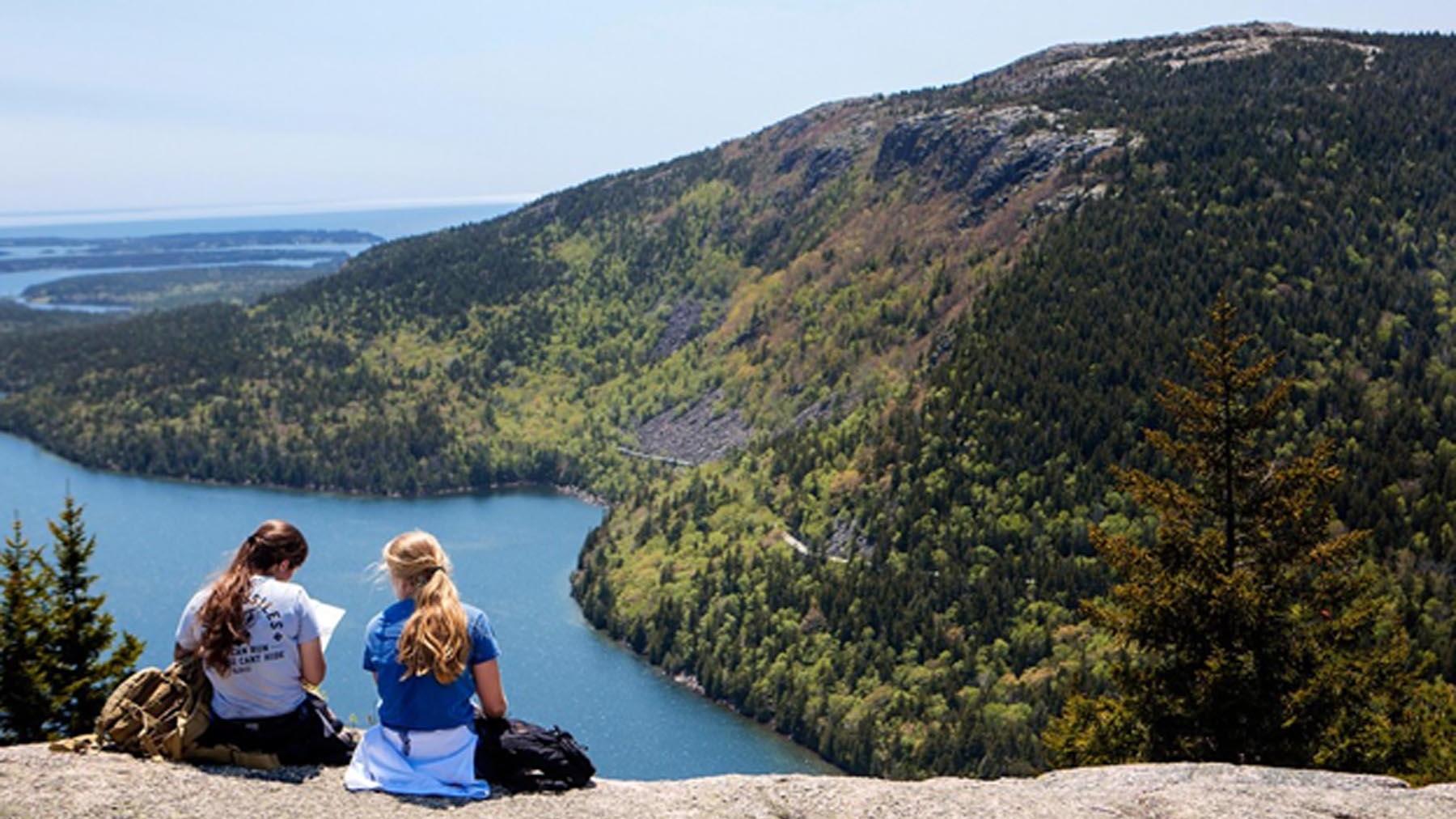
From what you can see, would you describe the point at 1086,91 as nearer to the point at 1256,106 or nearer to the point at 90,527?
the point at 1256,106

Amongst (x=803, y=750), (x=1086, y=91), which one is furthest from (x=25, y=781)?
(x=1086, y=91)

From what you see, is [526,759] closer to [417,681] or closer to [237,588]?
[417,681]

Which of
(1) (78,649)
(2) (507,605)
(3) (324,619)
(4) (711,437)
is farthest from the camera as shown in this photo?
(4) (711,437)

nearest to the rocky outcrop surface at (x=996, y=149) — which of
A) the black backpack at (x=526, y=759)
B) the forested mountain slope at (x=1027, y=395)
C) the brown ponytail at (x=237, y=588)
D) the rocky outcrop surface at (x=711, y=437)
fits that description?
the forested mountain slope at (x=1027, y=395)

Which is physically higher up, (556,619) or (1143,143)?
(1143,143)

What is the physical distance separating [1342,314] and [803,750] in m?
68.4

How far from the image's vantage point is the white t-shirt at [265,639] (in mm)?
16406

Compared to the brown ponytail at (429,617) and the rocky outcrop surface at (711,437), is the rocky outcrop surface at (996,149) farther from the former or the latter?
the brown ponytail at (429,617)

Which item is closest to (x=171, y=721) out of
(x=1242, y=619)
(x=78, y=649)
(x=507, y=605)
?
(x=1242, y=619)

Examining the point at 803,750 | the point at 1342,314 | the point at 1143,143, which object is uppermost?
the point at 1143,143

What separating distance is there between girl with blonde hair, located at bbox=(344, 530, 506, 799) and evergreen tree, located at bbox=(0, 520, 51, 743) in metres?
25.0

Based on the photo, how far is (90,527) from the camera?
18088 centimetres

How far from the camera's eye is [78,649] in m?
39.2

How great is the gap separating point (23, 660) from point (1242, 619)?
110 ft
